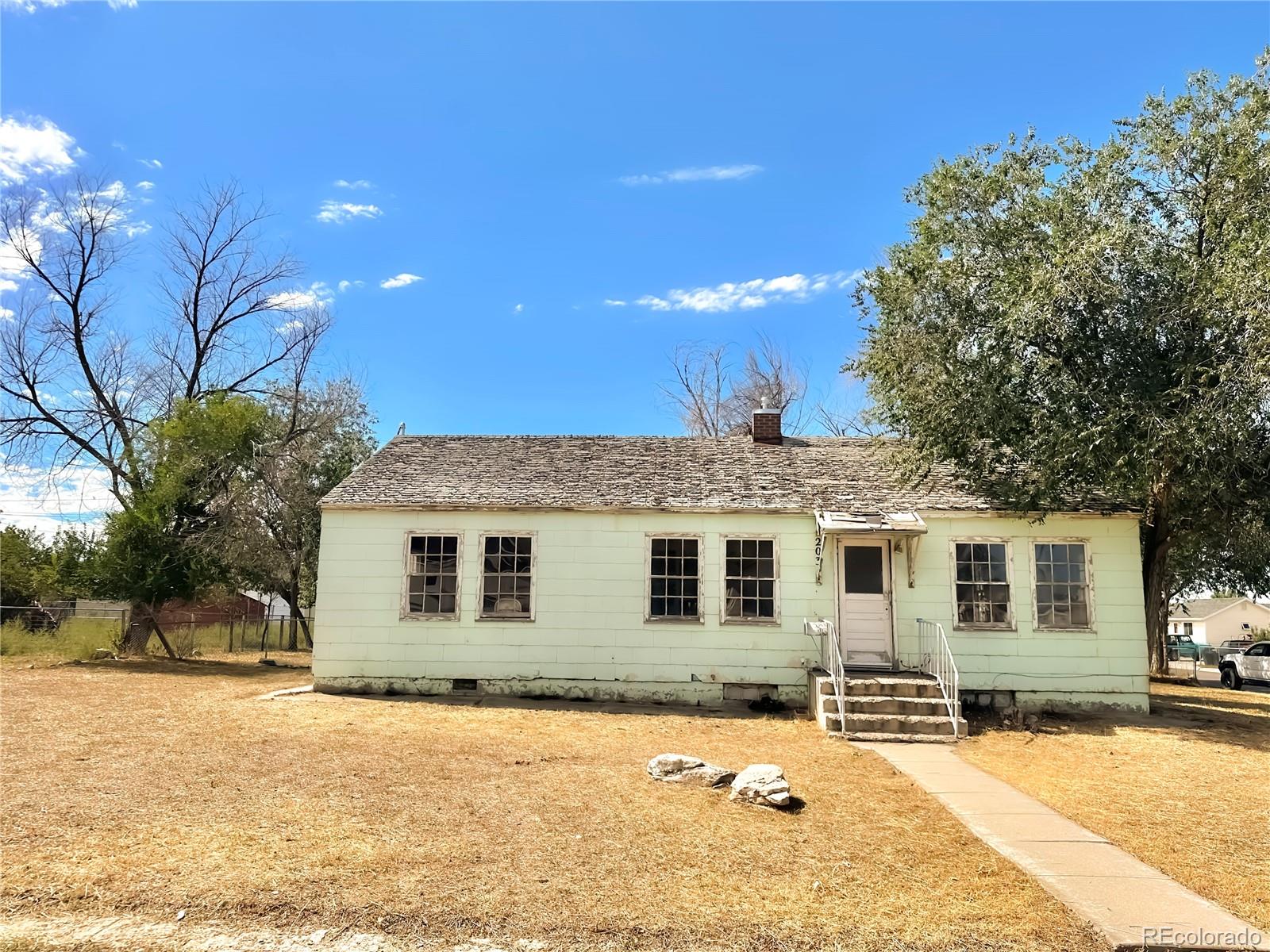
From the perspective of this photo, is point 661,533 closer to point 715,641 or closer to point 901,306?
point 715,641

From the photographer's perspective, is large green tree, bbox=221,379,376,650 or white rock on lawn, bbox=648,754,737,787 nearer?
white rock on lawn, bbox=648,754,737,787

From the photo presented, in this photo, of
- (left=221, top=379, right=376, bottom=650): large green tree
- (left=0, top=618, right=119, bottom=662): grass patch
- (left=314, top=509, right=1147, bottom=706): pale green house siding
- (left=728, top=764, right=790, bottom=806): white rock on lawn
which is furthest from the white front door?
(left=0, top=618, right=119, bottom=662): grass patch

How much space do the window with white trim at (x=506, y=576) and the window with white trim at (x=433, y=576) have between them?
0.50 metres

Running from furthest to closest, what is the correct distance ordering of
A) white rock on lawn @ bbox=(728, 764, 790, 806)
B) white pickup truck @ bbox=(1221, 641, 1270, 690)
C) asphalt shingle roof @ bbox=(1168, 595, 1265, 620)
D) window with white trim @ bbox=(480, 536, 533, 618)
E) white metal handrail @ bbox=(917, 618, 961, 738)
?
asphalt shingle roof @ bbox=(1168, 595, 1265, 620) < white pickup truck @ bbox=(1221, 641, 1270, 690) < window with white trim @ bbox=(480, 536, 533, 618) < white metal handrail @ bbox=(917, 618, 961, 738) < white rock on lawn @ bbox=(728, 764, 790, 806)

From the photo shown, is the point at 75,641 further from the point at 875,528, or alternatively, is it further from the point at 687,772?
the point at 875,528

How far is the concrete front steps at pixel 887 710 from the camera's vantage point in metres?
11.3

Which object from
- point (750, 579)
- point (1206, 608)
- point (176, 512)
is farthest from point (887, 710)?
point (1206, 608)

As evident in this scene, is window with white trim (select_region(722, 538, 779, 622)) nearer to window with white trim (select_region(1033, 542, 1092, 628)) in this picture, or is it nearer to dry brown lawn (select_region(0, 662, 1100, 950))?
dry brown lawn (select_region(0, 662, 1100, 950))

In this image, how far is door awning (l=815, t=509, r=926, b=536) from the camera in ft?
42.5

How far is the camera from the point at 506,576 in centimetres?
1430

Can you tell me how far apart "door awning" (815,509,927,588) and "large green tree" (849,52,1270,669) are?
1607 mm

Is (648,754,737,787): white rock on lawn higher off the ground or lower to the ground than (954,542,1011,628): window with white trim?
lower

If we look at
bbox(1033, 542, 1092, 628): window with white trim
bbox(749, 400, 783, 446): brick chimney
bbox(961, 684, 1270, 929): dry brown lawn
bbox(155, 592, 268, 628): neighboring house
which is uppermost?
bbox(749, 400, 783, 446): brick chimney

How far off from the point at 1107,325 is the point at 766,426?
683cm
